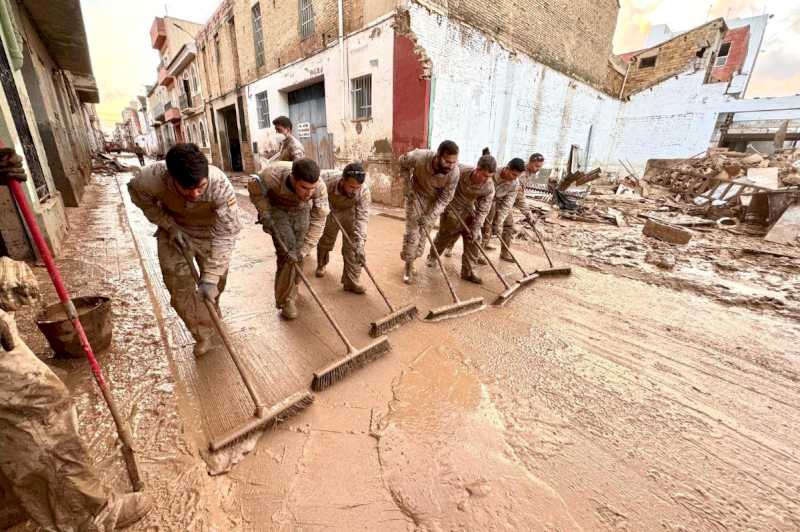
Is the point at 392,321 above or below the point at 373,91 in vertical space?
below

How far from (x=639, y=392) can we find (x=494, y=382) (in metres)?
0.98

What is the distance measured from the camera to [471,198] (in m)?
3.92

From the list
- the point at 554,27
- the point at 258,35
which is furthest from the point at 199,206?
the point at 258,35

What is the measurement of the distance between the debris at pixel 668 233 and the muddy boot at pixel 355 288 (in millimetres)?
5601

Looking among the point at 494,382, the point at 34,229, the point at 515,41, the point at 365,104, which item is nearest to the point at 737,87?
the point at 515,41

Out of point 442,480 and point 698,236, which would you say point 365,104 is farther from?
point 442,480

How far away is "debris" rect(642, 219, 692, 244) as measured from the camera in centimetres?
557

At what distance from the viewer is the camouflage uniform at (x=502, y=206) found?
4.36 metres

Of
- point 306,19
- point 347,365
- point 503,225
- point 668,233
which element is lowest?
point 347,365

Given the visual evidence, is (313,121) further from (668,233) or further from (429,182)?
(668,233)

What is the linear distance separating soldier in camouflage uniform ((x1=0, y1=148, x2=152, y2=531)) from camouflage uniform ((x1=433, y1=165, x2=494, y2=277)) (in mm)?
3520

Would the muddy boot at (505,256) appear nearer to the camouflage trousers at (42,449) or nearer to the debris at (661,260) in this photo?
the debris at (661,260)

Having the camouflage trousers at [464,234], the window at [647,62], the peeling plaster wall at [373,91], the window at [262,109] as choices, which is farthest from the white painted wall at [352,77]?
the window at [647,62]

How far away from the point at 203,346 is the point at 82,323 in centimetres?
73
